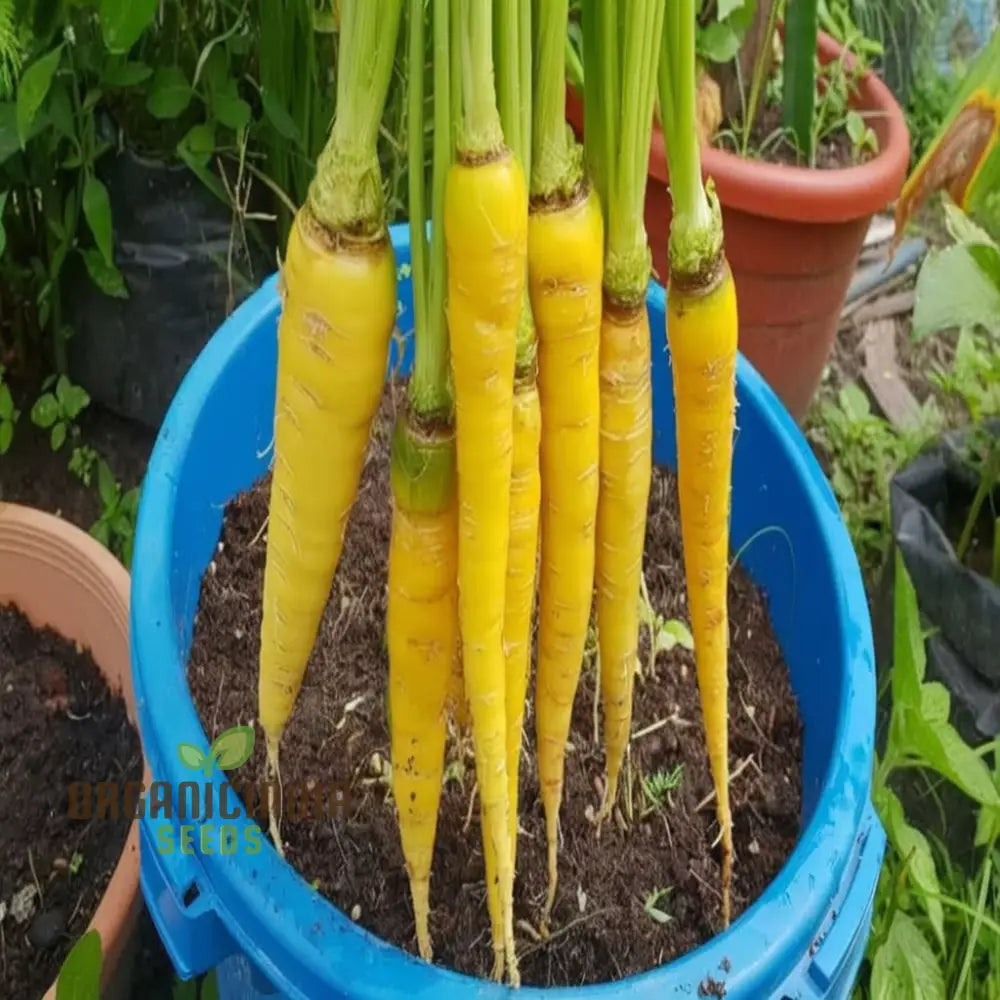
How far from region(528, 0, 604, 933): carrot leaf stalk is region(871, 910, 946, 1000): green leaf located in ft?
1.08

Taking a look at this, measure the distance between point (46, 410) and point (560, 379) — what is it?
0.83 meters

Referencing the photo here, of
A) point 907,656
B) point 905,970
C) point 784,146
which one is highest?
point 784,146

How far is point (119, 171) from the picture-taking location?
1085 mm

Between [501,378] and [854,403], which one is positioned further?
[854,403]

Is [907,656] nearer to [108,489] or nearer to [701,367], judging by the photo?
[701,367]

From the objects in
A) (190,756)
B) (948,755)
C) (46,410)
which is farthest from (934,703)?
(46,410)

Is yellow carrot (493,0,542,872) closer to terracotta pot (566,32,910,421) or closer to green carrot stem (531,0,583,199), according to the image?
green carrot stem (531,0,583,199)

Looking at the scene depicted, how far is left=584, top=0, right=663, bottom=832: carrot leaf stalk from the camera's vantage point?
0.39 meters

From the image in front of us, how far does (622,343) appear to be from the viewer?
0.49m

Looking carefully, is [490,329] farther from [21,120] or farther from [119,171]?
[119,171]

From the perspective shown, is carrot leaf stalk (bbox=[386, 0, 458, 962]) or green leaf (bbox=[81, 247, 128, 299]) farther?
green leaf (bbox=[81, 247, 128, 299])

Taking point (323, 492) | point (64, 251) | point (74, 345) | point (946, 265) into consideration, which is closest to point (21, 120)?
point (64, 251)

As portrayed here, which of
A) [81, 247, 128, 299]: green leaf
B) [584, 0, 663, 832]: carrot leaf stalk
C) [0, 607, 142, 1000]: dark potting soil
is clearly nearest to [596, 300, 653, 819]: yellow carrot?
[584, 0, 663, 832]: carrot leaf stalk

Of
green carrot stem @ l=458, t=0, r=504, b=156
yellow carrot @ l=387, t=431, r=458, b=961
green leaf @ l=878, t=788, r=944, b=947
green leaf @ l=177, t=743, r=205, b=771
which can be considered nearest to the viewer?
green carrot stem @ l=458, t=0, r=504, b=156
